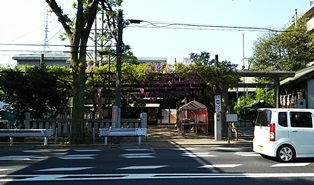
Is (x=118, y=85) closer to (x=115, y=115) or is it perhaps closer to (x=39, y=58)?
(x=115, y=115)

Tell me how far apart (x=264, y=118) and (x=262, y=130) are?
1.38 feet

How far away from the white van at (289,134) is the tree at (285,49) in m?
25.4

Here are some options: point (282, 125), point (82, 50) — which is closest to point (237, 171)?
point (282, 125)

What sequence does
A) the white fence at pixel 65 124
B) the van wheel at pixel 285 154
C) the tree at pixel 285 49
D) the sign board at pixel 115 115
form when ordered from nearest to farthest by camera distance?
the van wheel at pixel 285 154 → the sign board at pixel 115 115 → the white fence at pixel 65 124 → the tree at pixel 285 49

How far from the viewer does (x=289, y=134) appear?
11.2 metres

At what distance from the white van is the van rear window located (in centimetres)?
6

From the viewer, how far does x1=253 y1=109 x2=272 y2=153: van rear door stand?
11539 millimetres

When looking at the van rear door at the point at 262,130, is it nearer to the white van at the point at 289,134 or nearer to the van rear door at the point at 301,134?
the white van at the point at 289,134

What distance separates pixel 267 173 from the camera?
9.42m

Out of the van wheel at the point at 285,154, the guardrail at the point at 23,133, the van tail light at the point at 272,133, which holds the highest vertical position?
the van tail light at the point at 272,133

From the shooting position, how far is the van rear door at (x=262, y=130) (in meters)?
11.5

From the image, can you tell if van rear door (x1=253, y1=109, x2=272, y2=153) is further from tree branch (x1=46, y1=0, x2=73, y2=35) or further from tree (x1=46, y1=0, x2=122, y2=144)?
tree branch (x1=46, y1=0, x2=73, y2=35)

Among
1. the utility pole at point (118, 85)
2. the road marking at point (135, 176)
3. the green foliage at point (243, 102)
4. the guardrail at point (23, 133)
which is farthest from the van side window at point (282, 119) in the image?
the green foliage at point (243, 102)

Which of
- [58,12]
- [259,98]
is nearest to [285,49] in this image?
[259,98]
